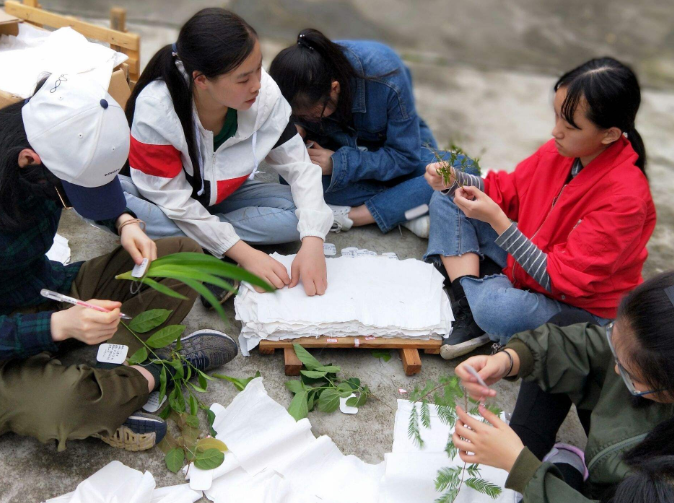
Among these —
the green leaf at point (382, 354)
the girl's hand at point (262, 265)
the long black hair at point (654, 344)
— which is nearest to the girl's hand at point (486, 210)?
the green leaf at point (382, 354)

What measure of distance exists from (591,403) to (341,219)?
132 centimetres

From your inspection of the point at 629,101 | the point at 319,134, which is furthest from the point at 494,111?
the point at 629,101

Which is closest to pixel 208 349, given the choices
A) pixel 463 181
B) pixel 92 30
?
pixel 463 181

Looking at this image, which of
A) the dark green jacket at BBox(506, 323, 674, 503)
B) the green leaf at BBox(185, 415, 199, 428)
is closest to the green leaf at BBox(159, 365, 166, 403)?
the green leaf at BBox(185, 415, 199, 428)

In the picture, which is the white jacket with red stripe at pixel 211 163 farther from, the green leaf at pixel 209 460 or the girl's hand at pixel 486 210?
the green leaf at pixel 209 460

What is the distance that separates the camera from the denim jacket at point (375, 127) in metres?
2.58

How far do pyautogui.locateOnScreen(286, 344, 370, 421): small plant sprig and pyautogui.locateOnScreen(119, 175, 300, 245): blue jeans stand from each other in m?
0.54

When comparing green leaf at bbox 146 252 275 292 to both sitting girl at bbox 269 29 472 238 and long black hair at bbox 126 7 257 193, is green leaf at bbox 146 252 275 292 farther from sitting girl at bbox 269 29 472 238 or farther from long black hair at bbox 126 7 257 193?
sitting girl at bbox 269 29 472 238

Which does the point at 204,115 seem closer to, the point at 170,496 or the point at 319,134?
the point at 319,134

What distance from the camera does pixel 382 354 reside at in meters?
2.25

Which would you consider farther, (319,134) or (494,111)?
(494,111)

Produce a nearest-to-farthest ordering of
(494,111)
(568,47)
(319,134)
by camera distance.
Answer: (319,134) < (494,111) < (568,47)

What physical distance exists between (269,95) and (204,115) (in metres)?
0.24

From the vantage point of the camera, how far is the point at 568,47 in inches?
211
